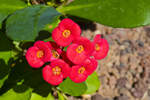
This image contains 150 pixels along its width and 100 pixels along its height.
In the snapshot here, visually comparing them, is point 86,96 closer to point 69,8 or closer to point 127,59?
point 127,59

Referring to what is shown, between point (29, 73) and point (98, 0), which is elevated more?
point (98, 0)

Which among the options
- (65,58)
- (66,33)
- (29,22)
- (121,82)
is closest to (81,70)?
(65,58)

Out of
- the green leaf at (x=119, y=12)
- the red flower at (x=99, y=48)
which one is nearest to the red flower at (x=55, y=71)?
the red flower at (x=99, y=48)

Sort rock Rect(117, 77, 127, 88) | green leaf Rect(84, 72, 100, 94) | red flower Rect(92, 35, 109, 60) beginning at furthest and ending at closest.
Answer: rock Rect(117, 77, 127, 88) < green leaf Rect(84, 72, 100, 94) < red flower Rect(92, 35, 109, 60)

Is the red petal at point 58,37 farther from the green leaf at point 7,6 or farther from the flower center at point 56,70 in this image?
the green leaf at point 7,6

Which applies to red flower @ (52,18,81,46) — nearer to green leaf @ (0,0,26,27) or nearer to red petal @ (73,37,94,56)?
red petal @ (73,37,94,56)

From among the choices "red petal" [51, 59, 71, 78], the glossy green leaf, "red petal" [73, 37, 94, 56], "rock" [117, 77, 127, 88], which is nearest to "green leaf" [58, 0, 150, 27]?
"red petal" [73, 37, 94, 56]

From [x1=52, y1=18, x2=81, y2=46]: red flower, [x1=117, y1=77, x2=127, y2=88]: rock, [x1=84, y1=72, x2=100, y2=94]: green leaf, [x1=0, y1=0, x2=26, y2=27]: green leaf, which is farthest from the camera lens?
[x1=117, y1=77, x2=127, y2=88]: rock

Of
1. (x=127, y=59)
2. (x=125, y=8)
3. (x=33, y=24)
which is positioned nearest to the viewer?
(x=33, y=24)

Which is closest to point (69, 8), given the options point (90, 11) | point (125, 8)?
point (90, 11)
